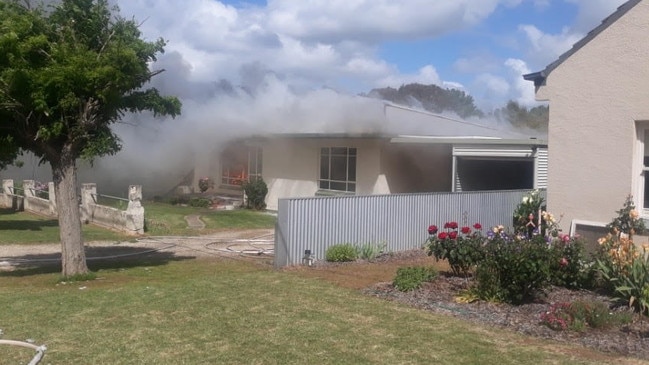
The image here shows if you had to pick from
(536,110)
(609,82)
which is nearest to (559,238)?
(609,82)

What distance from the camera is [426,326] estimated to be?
27.5 feet

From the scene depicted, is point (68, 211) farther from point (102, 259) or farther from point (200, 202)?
point (200, 202)

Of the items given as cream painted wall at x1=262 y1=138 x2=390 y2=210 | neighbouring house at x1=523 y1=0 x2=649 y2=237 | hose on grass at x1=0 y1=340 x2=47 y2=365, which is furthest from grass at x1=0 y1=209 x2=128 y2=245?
neighbouring house at x1=523 y1=0 x2=649 y2=237

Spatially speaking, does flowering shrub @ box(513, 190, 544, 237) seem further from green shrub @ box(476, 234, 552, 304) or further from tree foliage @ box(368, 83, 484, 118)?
tree foliage @ box(368, 83, 484, 118)

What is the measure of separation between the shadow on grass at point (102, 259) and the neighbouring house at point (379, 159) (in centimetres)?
834

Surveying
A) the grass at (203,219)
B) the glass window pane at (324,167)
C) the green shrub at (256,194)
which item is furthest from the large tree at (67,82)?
the green shrub at (256,194)

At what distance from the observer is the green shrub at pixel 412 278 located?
10523 millimetres

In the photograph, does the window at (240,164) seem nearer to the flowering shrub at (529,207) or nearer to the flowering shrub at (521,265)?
the flowering shrub at (529,207)

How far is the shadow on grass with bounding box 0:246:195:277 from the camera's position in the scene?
47.1 feet

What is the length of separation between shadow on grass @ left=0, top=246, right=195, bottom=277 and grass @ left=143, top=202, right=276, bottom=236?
3.62 m

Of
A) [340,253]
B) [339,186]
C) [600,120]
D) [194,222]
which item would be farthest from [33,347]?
[339,186]

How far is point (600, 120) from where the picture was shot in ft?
38.0

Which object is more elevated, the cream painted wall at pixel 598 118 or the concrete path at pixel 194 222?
the cream painted wall at pixel 598 118

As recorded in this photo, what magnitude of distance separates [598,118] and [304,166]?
605 inches
